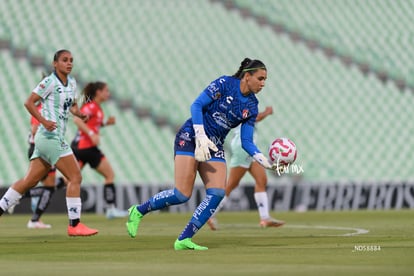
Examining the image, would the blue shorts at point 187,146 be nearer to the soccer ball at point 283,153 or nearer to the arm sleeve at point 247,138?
the arm sleeve at point 247,138

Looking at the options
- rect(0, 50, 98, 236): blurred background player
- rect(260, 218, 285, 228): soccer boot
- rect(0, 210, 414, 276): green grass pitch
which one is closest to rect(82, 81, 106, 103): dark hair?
rect(0, 210, 414, 276): green grass pitch

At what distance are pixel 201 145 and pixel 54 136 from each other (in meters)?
2.96

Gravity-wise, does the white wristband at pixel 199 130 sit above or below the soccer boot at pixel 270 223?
above

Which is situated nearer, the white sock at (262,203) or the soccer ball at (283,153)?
the soccer ball at (283,153)

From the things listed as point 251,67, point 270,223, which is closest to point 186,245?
point 251,67

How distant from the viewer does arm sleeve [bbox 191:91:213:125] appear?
33.8 feet

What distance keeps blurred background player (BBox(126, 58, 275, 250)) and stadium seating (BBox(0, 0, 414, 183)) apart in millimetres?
13572

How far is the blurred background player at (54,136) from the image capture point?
12.4m

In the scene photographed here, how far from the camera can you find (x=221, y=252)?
32.1ft

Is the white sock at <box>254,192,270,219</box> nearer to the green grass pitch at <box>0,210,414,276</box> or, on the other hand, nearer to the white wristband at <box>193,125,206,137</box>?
the green grass pitch at <box>0,210,414,276</box>

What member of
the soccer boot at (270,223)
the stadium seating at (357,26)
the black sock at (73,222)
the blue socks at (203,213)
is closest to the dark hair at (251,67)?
the blue socks at (203,213)

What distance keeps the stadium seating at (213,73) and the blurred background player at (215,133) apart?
13572 millimetres

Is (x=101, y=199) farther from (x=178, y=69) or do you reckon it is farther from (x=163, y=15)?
(x=163, y=15)

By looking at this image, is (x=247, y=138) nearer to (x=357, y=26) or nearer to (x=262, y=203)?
(x=262, y=203)
